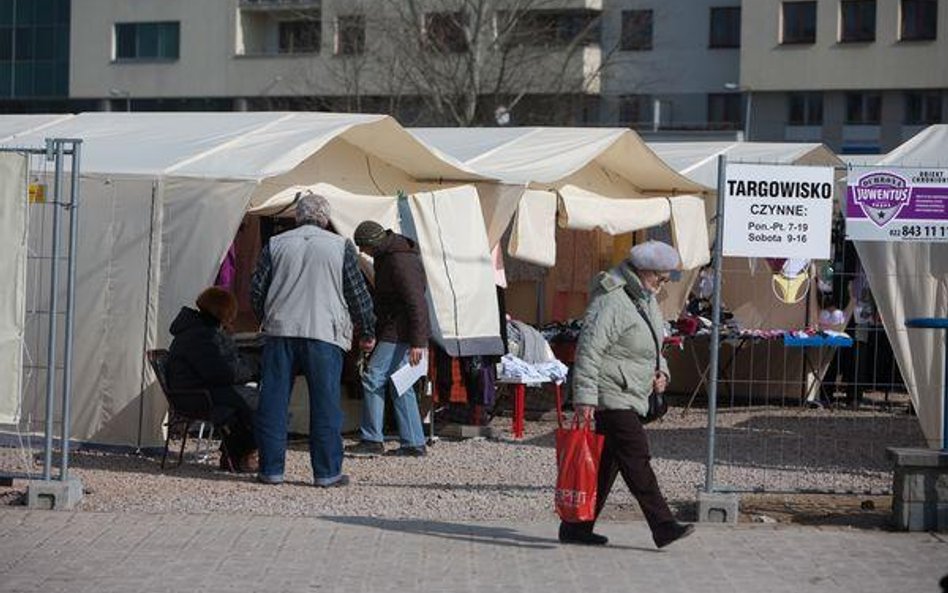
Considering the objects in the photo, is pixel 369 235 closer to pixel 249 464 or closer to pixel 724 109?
pixel 249 464

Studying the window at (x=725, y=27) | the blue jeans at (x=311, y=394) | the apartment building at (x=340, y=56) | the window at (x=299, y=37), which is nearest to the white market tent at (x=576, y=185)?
the blue jeans at (x=311, y=394)

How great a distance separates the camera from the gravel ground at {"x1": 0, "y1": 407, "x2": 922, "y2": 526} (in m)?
11.1

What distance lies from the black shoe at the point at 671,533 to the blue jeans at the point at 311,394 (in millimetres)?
2931

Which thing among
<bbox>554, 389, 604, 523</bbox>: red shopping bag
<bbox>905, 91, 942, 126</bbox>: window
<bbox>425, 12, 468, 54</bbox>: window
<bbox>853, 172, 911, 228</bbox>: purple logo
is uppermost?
<bbox>425, 12, 468, 54</bbox>: window

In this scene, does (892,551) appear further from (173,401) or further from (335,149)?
(335,149)

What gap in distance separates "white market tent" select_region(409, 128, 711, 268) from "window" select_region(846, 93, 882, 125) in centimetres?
3719

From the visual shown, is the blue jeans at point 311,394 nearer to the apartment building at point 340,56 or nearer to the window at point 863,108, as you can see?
the apartment building at point 340,56

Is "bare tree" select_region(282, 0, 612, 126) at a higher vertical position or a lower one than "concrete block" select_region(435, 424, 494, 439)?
higher

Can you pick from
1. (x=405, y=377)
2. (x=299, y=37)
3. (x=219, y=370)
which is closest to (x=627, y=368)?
(x=219, y=370)

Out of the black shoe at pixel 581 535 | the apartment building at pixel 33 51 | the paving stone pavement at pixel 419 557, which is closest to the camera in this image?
the paving stone pavement at pixel 419 557

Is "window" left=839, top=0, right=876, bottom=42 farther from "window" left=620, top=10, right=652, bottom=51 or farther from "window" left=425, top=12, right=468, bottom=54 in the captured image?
"window" left=425, top=12, right=468, bottom=54

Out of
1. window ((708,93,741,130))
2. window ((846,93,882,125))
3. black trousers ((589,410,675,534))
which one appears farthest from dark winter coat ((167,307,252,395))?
window ((708,93,741,130))

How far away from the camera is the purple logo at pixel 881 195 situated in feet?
35.9

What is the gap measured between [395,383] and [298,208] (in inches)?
75.7
